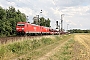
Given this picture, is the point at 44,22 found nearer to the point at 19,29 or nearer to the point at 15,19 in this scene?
the point at 15,19

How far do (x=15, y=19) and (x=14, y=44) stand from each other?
7308cm

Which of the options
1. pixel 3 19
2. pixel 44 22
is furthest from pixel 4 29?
pixel 44 22

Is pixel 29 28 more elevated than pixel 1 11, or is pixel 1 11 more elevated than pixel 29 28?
pixel 1 11

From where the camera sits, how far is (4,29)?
260 feet

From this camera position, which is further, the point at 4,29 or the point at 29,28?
the point at 4,29

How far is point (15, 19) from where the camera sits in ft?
322

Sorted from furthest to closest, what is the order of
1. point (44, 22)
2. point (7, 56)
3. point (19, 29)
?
point (44, 22), point (19, 29), point (7, 56)

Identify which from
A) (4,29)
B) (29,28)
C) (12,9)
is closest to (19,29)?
(29,28)

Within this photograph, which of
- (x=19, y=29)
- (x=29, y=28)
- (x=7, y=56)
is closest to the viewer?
(x=7, y=56)

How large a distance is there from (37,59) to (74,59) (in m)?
3.12

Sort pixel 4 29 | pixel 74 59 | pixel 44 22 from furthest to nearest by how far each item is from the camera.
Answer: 1. pixel 44 22
2. pixel 4 29
3. pixel 74 59

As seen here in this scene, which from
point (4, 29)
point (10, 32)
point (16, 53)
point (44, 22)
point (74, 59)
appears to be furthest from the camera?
point (44, 22)

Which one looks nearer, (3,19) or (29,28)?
(29,28)

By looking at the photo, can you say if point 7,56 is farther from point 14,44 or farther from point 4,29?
point 4,29
